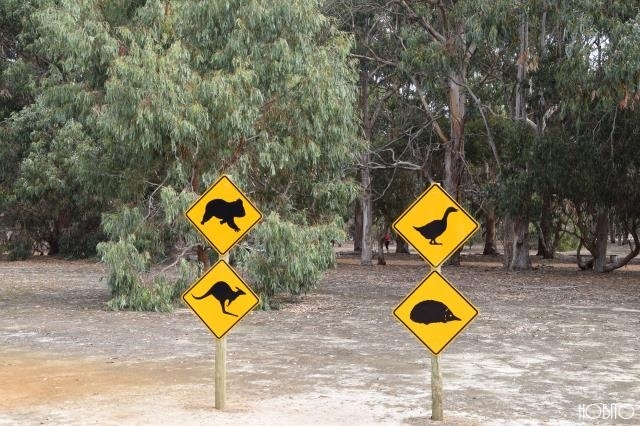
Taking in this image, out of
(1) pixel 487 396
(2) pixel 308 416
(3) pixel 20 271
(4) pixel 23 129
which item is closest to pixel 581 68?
(1) pixel 487 396

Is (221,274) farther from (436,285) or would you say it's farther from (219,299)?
(436,285)

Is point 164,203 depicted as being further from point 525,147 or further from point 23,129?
point 23,129

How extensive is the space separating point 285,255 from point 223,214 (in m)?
9.74

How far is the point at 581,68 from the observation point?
22109 millimetres

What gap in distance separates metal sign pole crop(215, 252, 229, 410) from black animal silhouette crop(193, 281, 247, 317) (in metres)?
0.26

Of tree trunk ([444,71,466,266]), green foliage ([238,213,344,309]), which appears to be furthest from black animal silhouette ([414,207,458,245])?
tree trunk ([444,71,466,266])

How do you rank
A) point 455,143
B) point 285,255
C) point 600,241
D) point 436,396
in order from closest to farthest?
point 436,396 < point 285,255 < point 600,241 < point 455,143

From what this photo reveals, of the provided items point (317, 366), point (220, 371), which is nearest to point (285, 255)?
point (317, 366)

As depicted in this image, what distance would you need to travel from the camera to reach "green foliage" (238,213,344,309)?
58.7 ft

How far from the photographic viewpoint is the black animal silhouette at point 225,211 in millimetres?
8289

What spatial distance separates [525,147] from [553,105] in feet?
5.85

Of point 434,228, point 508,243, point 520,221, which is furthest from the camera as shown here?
point 508,243

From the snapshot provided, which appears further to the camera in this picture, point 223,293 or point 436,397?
point 223,293

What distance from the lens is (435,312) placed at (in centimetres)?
773
